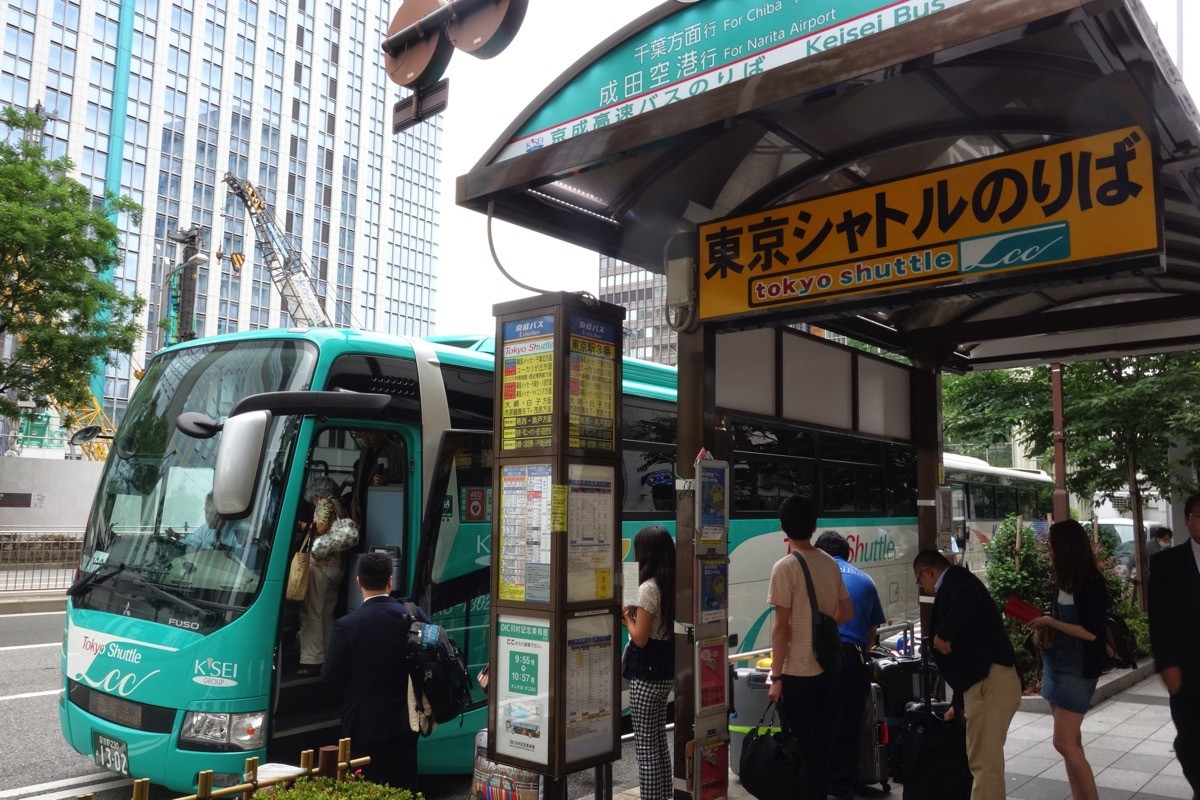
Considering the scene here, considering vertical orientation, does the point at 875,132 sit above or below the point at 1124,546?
above

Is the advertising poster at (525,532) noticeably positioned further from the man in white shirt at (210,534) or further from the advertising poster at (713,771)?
the man in white shirt at (210,534)

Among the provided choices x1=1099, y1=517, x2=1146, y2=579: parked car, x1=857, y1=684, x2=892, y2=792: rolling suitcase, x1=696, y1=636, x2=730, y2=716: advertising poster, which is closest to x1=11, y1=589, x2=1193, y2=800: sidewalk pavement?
x1=857, y1=684, x2=892, y2=792: rolling suitcase

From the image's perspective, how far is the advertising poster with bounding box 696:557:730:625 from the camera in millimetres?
4934

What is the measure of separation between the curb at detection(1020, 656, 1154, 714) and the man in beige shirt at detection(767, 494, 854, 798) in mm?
4514

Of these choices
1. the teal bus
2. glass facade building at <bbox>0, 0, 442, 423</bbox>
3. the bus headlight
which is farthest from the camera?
glass facade building at <bbox>0, 0, 442, 423</bbox>

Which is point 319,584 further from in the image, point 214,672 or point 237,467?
point 237,467

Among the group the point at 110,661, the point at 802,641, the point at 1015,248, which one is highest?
the point at 1015,248

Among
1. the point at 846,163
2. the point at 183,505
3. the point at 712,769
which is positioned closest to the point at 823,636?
the point at 712,769

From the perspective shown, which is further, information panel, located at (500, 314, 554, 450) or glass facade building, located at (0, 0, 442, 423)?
glass facade building, located at (0, 0, 442, 423)

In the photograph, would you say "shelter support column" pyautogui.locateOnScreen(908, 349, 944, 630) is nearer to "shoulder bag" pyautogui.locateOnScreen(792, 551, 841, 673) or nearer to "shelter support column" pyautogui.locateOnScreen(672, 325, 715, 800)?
"shoulder bag" pyautogui.locateOnScreen(792, 551, 841, 673)

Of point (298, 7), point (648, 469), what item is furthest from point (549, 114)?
point (298, 7)

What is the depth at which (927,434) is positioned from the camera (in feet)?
27.2

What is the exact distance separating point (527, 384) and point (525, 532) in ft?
2.51

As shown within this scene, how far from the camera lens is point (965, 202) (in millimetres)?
4305
